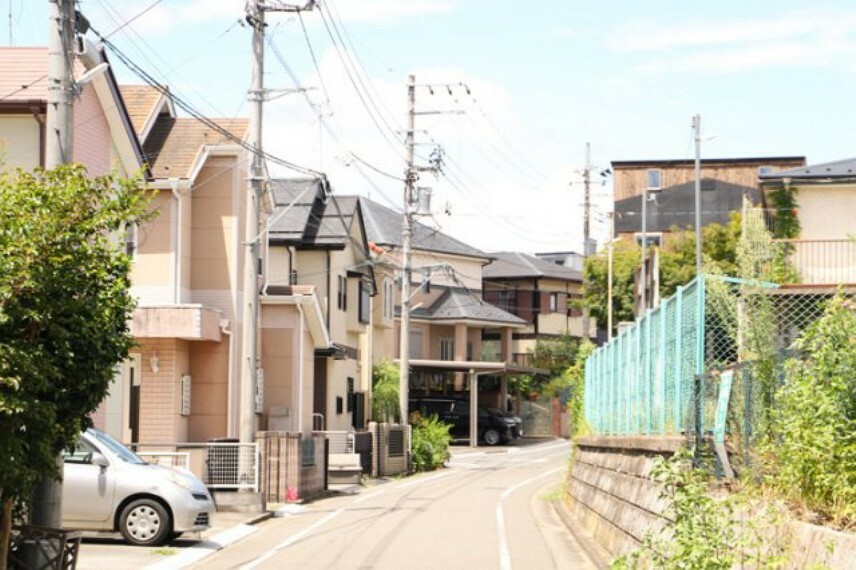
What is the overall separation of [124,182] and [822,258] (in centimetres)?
2732

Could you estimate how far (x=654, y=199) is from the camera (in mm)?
77500

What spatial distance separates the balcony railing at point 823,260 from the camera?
34.9 metres

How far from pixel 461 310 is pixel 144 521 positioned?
55414 millimetres

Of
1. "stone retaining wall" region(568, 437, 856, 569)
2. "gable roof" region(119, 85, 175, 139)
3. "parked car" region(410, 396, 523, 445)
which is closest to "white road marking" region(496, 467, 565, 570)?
"stone retaining wall" region(568, 437, 856, 569)

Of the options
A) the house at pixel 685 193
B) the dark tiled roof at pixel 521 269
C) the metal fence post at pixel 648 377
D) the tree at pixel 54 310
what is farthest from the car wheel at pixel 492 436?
the tree at pixel 54 310

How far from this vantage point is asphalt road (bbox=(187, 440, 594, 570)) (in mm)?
17906

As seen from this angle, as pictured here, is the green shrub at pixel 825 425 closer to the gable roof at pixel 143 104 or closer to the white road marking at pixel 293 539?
the white road marking at pixel 293 539

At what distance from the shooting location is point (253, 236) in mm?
28750

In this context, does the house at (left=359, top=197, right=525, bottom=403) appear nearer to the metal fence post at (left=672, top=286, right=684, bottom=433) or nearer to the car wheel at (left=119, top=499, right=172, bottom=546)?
the car wheel at (left=119, top=499, right=172, bottom=546)

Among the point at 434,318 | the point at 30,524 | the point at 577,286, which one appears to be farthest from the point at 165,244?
the point at 577,286

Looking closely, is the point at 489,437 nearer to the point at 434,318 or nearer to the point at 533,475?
the point at 434,318

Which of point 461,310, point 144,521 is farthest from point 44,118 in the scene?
point 461,310

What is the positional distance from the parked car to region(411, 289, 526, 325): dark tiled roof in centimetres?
728

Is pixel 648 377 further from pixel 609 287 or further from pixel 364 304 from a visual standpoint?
pixel 609 287
